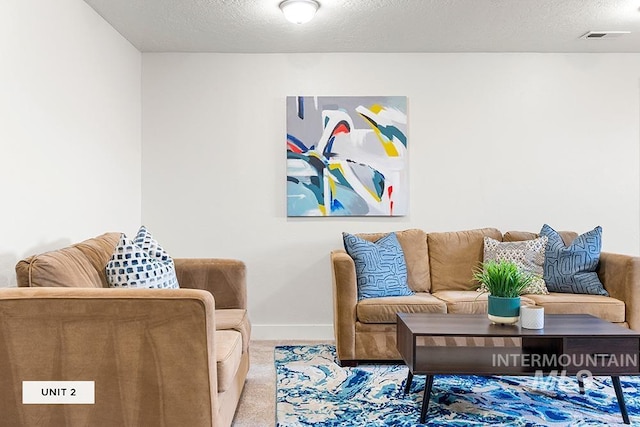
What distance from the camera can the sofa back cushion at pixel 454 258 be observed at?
14.7 feet

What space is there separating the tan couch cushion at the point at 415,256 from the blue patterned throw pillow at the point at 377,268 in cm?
17

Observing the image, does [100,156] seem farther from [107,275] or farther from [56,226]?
[107,275]

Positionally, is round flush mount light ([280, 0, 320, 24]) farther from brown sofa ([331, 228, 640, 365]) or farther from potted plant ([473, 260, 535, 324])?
potted plant ([473, 260, 535, 324])

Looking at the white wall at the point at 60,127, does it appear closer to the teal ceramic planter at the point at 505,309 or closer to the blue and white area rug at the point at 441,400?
the blue and white area rug at the point at 441,400

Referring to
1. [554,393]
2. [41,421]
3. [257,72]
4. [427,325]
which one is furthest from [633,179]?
[41,421]

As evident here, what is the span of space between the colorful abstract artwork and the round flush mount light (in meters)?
1.17

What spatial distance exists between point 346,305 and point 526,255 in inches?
57.9

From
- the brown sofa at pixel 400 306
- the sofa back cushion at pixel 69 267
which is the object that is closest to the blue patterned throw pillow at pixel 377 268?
the brown sofa at pixel 400 306

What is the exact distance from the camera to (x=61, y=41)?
3260mm

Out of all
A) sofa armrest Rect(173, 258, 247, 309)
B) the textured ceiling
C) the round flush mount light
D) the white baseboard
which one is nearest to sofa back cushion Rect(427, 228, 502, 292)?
the white baseboard

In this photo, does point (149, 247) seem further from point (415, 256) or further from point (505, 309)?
point (415, 256)

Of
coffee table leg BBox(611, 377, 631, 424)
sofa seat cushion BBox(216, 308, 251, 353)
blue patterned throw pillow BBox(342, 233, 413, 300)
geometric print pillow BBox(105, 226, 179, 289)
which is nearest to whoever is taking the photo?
geometric print pillow BBox(105, 226, 179, 289)

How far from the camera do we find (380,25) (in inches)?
163

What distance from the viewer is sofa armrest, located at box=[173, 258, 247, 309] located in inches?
140
